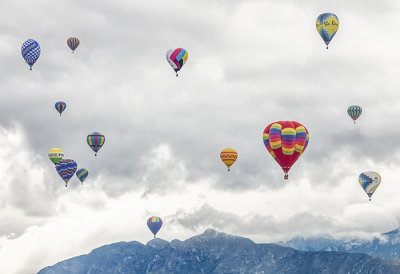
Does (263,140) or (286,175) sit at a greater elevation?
(263,140)

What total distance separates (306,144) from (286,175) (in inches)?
662

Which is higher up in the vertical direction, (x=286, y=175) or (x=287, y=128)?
(x=287, y=128)

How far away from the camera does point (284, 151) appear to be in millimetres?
178625

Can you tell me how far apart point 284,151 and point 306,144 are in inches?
331

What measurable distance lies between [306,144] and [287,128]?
7754 millimetres

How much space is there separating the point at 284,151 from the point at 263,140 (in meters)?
10.1

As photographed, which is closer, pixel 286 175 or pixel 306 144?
pixel 286 175

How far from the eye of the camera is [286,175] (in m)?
170

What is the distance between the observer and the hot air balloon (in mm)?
178625

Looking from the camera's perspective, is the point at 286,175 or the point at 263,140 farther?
the point at 263,140

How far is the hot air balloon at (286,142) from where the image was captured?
7032 inches

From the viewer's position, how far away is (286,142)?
178500 millimetres

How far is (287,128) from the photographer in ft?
591
